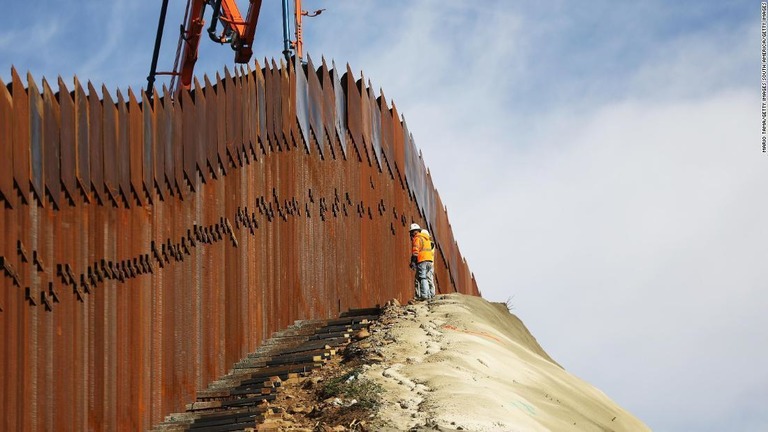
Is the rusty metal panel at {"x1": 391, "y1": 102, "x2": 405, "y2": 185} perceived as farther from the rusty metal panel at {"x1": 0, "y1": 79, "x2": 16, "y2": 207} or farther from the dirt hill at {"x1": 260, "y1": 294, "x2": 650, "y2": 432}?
the rusty metal panel at {"x1": 0, "y1": 79, "x2": 16, "y2": 207}

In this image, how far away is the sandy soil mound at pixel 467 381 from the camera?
16406 millimetres

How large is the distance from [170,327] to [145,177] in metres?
2.05

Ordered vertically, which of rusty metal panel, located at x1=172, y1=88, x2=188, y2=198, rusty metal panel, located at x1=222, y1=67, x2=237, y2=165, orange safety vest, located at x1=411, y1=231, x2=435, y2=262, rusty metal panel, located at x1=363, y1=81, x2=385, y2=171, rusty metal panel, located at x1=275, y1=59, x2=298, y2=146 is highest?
rusty metal panel, located at x1=363, y1=81, x2=385, y2=171

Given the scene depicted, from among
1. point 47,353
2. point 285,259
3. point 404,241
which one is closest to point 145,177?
point 47,353

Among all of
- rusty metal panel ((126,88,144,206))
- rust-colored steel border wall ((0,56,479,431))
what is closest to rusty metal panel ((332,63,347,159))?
rust-colored steel border wall ((0,56,479,431))

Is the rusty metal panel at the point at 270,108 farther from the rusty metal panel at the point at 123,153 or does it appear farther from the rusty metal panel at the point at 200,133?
the rusty metal panel at the point at 123,153

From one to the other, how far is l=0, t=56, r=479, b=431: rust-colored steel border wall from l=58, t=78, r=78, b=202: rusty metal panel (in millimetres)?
21

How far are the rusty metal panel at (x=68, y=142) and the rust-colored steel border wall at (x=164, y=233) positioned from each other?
0.8 inches

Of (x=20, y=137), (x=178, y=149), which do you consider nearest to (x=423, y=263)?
(x=178, y=149)

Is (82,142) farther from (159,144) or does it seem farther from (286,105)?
(286,105)

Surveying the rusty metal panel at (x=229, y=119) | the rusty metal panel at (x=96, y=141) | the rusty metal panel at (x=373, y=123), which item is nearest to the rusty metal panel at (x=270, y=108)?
the rusty metal panel at (x=229, y=119)

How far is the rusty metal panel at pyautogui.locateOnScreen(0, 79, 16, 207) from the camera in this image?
1602 centimetres

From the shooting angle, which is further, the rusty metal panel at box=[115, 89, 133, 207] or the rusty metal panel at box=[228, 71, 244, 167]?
the rusty metal panel at box=[228, 71, 244, 167]

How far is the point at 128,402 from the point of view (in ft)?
60.1
